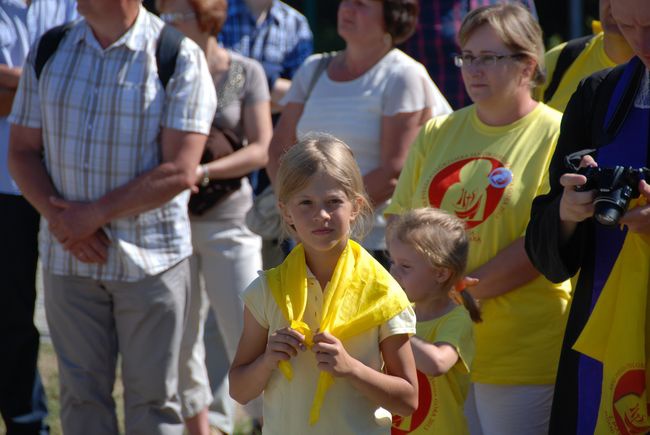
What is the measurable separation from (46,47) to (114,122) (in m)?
0.44

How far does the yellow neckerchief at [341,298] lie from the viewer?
2875 mm

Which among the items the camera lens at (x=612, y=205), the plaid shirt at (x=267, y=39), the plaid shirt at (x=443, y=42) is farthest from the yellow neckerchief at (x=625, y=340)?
the plaid shirt at (x=267, y=39)

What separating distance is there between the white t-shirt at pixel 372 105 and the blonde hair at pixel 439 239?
3.69 ft

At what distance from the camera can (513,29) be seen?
3.84 meters

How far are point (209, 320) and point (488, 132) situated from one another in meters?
2.52

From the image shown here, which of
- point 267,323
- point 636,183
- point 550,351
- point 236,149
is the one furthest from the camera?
point 236,149

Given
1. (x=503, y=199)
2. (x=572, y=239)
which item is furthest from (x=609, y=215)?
(x=503, y=199)

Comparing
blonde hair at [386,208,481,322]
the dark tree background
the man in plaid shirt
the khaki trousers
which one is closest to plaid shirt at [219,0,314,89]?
the man in plaid shirt

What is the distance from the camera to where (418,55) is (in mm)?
6055

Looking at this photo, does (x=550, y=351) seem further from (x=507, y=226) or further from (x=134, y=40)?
(x=134, y=40)

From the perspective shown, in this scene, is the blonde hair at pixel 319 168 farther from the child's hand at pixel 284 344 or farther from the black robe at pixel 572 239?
the black robe at pixel 572 239

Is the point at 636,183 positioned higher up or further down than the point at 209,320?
higher up

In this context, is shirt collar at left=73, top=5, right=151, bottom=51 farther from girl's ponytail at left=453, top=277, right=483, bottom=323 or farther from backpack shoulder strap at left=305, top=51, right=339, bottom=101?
girl's ponytail at left=453, top=277, right=483, bottom=323

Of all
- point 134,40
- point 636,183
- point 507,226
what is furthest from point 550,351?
point 134,40
